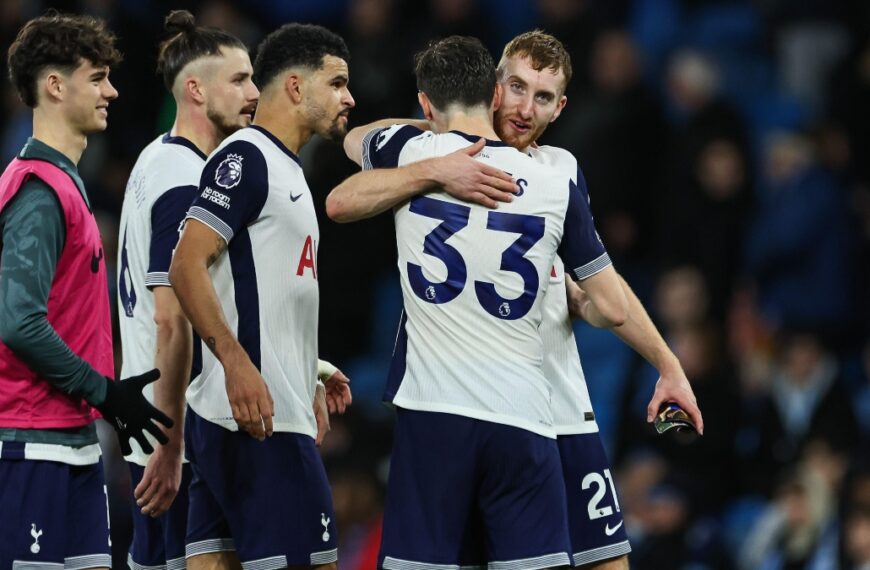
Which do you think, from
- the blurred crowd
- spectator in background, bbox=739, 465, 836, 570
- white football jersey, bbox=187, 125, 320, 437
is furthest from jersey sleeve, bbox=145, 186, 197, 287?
spectator in background, bbox=739, 465, 836, 570

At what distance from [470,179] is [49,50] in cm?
153

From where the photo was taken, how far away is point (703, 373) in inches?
389

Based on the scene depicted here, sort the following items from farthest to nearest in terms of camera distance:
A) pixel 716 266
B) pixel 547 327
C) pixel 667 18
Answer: pixel 667 18 < pixel 716 266 < pixel 547 327

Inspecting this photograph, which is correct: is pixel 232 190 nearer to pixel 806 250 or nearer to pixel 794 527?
pixel 794 527

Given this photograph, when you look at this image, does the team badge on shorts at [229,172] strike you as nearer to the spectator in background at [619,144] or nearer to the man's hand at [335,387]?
the man's hand at [335,387]

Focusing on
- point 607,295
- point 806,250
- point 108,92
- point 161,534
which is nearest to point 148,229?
point 108,92

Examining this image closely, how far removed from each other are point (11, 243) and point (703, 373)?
5.98 meters

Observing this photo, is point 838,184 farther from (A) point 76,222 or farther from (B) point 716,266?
(A) point 76,222

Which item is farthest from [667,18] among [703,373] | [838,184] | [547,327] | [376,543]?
[547,327]

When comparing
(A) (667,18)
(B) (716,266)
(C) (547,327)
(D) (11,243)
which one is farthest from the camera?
(A) (667,18)

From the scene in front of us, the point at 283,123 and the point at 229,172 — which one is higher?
the point at 283,123

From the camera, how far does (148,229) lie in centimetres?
582

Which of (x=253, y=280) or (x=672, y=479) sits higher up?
(x=253, y=280)

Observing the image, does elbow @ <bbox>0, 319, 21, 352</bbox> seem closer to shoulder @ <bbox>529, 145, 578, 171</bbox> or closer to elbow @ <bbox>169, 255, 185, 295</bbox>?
elbow @ <bbox>169, 255, 185, 295</bbox>
